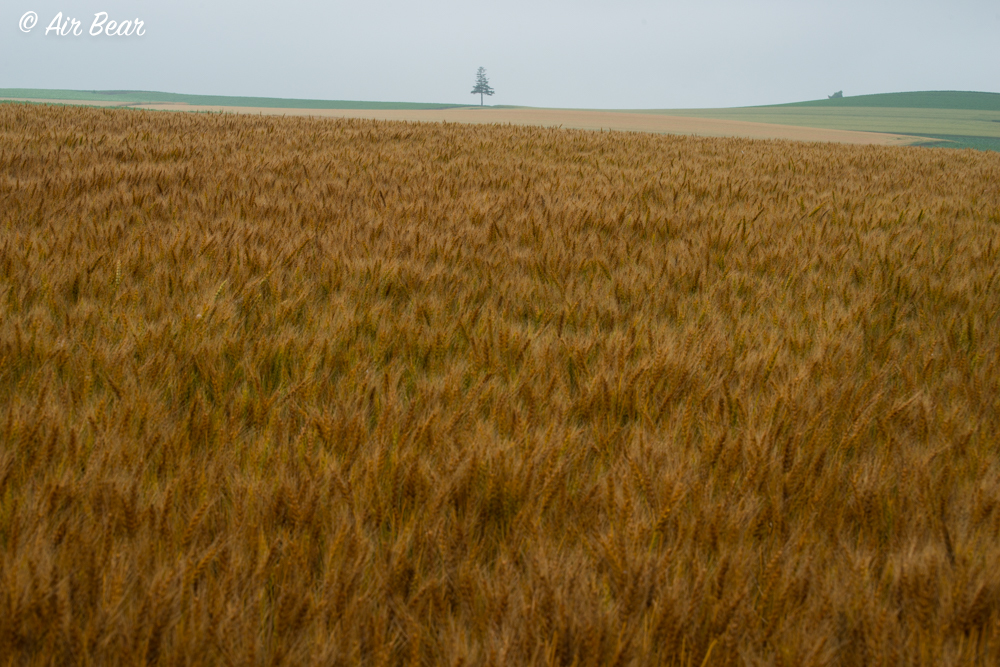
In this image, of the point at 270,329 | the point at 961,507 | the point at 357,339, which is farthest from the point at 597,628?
the point at 270,329

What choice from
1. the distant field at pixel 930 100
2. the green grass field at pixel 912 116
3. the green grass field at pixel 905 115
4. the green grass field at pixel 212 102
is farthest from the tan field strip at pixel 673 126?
the distant field at pixel 930 100

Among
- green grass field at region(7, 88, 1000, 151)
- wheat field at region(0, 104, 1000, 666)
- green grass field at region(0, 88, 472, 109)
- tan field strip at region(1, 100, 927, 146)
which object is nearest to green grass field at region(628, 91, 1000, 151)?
green grass field at region(7, 88, 1000, 151)

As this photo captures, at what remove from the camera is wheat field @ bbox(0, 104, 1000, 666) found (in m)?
0.79

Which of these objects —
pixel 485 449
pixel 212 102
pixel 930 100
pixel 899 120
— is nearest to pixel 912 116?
pixel 899 120

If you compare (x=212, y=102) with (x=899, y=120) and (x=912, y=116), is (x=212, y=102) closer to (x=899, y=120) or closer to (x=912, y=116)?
(x=899, y=120)

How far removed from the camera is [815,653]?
730 millimetres

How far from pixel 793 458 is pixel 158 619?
1050mm

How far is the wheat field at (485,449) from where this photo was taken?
79 centimetres

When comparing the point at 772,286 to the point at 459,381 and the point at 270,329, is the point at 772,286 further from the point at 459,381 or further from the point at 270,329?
the point at 270,329

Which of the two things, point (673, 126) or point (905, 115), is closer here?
point (673, 126)

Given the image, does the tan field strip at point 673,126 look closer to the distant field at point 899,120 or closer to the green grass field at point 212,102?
the distant field at point 899,120

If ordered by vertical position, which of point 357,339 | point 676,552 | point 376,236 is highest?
point 376,236

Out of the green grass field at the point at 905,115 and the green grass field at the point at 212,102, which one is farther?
the green grass field at the point at 212,102

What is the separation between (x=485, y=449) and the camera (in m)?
1.15
